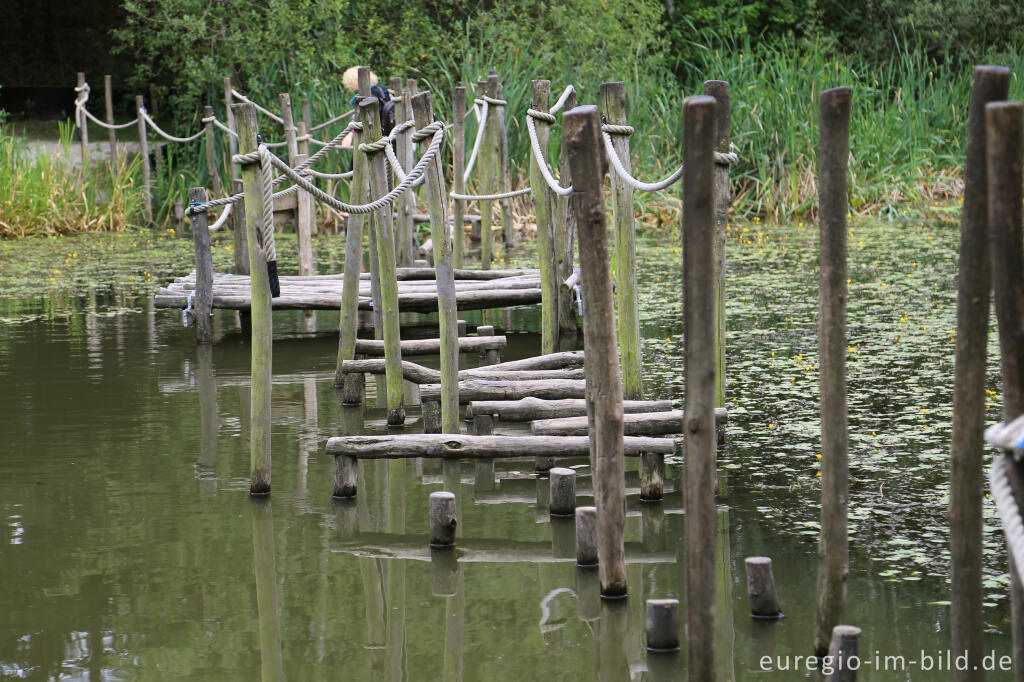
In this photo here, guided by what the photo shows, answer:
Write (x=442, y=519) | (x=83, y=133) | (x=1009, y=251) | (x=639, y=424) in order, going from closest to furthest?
(x=1009, y=251) → (x=442, y=519) → (x=639, y=424) → (x=83, y=133)

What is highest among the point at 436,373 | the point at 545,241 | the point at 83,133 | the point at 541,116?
the point at 83,133

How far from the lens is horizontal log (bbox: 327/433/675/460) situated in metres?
5.73

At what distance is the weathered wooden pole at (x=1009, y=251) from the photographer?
2852 millimetres

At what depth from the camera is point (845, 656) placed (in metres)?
3.52

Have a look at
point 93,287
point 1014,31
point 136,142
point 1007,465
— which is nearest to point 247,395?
point 93,287

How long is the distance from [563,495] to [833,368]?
6.10ft

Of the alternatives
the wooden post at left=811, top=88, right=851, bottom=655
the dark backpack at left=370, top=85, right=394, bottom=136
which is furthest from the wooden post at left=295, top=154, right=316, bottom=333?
the wooden post at left=811, top=88, right=851, bottom=655

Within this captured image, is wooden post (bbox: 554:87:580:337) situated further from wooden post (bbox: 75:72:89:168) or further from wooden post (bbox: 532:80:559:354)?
wooden post (bbox: 75:72:89:168)

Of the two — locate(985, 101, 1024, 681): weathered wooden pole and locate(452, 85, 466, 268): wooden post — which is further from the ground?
locate(452, 85, 466, 268): wooden post

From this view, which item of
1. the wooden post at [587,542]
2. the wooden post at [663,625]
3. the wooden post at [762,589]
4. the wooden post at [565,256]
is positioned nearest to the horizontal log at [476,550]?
the wooden post at [587,542]

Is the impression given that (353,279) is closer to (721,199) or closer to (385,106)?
(721,199)

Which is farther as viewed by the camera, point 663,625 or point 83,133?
point 83,133

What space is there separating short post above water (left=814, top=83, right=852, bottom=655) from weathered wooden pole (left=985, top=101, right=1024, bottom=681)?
36.0 inches

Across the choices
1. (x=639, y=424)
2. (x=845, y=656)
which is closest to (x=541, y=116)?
(x=639, y=424)
